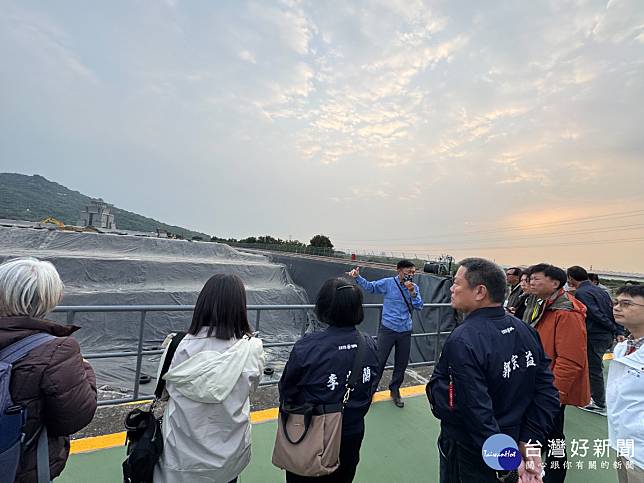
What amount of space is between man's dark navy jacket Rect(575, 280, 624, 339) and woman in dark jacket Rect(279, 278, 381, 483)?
3417 millimetres

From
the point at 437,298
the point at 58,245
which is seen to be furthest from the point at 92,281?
the point at 437,298

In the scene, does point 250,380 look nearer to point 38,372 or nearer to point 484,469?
point 38,372

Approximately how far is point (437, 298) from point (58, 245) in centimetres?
1735

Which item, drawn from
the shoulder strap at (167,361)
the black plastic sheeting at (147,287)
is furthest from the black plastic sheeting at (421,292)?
the shoulder strap at (167,361)

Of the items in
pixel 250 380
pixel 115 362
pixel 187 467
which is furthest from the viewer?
pixel 115 362

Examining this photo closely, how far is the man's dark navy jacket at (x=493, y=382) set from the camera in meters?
1.40

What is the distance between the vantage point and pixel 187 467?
1.50 meters

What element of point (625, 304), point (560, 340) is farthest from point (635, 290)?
point (560, 340)

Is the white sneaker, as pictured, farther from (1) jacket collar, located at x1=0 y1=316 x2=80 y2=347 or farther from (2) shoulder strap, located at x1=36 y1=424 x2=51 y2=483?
(1) jacket collar, located at x1=0 y1=316 x2=80 y2=347

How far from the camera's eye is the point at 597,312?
3773 millimetres

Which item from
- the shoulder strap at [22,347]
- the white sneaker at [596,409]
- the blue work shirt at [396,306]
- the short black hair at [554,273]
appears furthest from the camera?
the white sneaker at [596,409]

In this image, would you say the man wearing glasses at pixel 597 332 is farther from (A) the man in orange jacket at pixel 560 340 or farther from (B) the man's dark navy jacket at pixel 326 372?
(B) the man's dark navy jacket at pixel 326 372

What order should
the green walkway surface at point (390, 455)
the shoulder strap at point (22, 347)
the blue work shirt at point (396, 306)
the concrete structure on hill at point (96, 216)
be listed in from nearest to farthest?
the shoulder strap at point (22, 347), the green walkway surface at point (390, 455), the blue work shirt at point (396, 306), the concrete structure on hill at point (96, 216)

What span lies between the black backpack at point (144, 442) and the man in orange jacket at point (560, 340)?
2.32 metres
